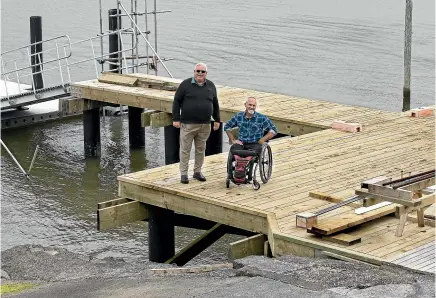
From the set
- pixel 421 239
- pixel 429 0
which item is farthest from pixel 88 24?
pixel 421 239

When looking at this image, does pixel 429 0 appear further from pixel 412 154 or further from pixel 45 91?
pixel 412 154

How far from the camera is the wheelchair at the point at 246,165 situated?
587 inches

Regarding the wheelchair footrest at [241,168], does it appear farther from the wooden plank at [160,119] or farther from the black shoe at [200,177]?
the wooden plank at [160,119]

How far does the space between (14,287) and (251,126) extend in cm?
366

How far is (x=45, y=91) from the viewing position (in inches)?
973

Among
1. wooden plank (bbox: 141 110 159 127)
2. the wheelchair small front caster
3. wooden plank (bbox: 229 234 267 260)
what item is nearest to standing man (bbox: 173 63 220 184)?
the wheelchair small front caster

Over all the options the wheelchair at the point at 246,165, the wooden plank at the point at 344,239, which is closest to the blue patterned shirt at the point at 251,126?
the wheelchair at the point at 246,165

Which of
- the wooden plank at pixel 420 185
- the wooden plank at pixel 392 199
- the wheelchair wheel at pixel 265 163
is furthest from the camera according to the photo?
the wheelchair wheel at pixel 265 163

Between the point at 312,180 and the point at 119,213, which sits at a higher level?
the point at 312,180

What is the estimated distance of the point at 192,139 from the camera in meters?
15.3

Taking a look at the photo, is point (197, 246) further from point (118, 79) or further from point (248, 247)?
point (118, 79)

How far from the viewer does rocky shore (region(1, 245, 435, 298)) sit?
11516 millimetres

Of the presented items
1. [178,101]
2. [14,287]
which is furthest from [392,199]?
[14,287]

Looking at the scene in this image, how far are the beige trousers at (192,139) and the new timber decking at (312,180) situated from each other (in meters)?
0.24
